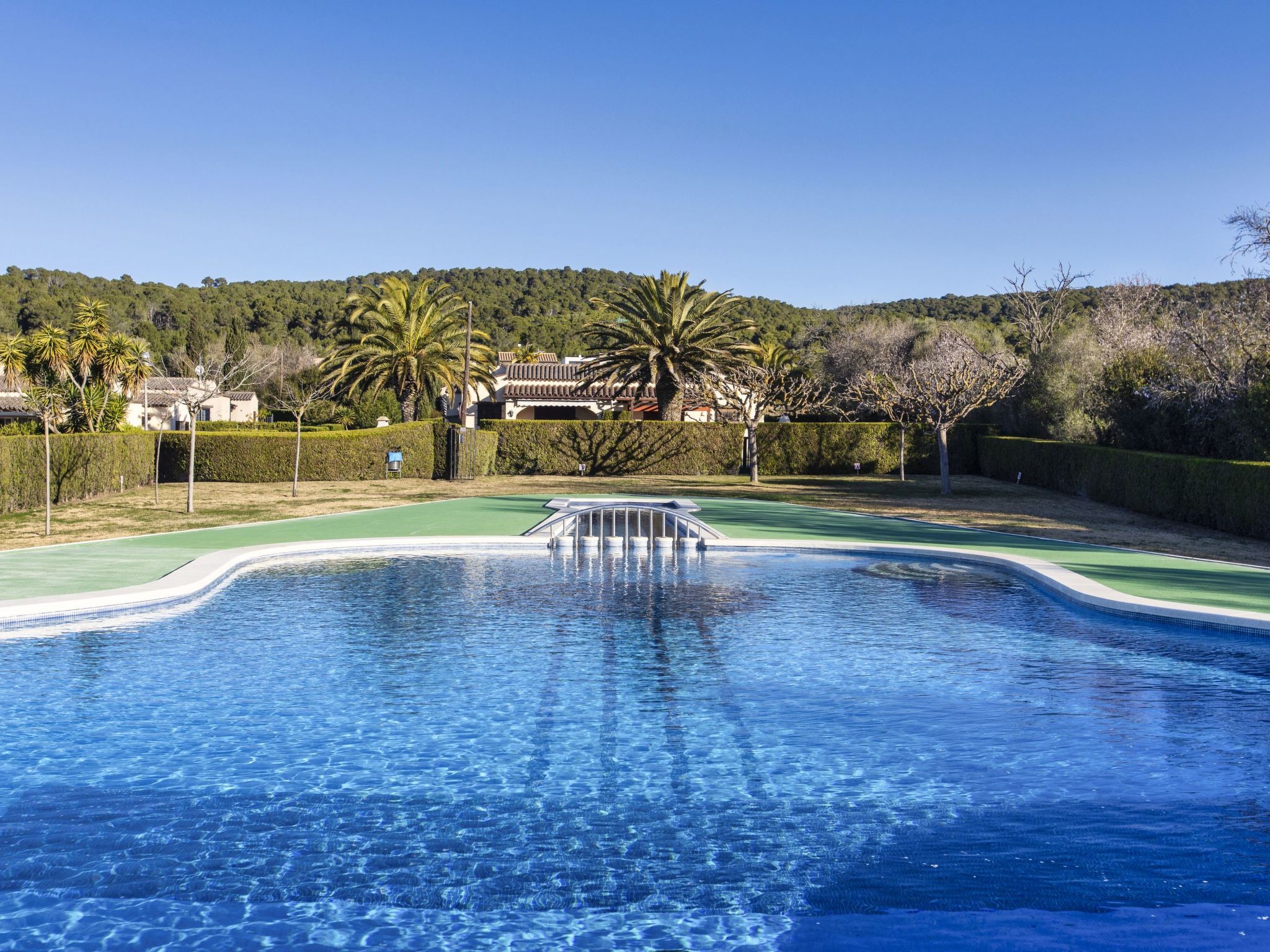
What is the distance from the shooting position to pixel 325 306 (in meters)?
92.1

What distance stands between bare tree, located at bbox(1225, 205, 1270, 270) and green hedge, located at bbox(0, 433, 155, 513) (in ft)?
92.6

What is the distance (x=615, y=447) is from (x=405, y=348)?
947 cm

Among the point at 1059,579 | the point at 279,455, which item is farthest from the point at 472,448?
the point at 1059,579

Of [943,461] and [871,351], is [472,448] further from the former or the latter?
[871,351]

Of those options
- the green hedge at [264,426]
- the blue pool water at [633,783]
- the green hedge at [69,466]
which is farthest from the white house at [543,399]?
the blue pool water at [633,783]

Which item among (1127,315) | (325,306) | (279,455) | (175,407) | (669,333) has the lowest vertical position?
(279,455)

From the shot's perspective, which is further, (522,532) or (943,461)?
(943,461)

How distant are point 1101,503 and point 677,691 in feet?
66.5

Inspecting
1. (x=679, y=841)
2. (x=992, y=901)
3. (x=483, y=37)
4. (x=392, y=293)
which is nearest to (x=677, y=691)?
(x=679, y=841)

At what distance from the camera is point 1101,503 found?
2559cm

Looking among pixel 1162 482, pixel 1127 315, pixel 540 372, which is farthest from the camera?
pixel 540 372

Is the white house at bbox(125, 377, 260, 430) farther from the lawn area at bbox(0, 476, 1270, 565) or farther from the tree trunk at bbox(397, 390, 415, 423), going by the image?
the lawn area at bbox(0, 476, 1270, 565)

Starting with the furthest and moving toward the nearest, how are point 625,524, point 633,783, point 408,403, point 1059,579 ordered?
point 408,403
point 625,524
point 1059,579
point 633,783

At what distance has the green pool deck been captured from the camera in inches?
500
